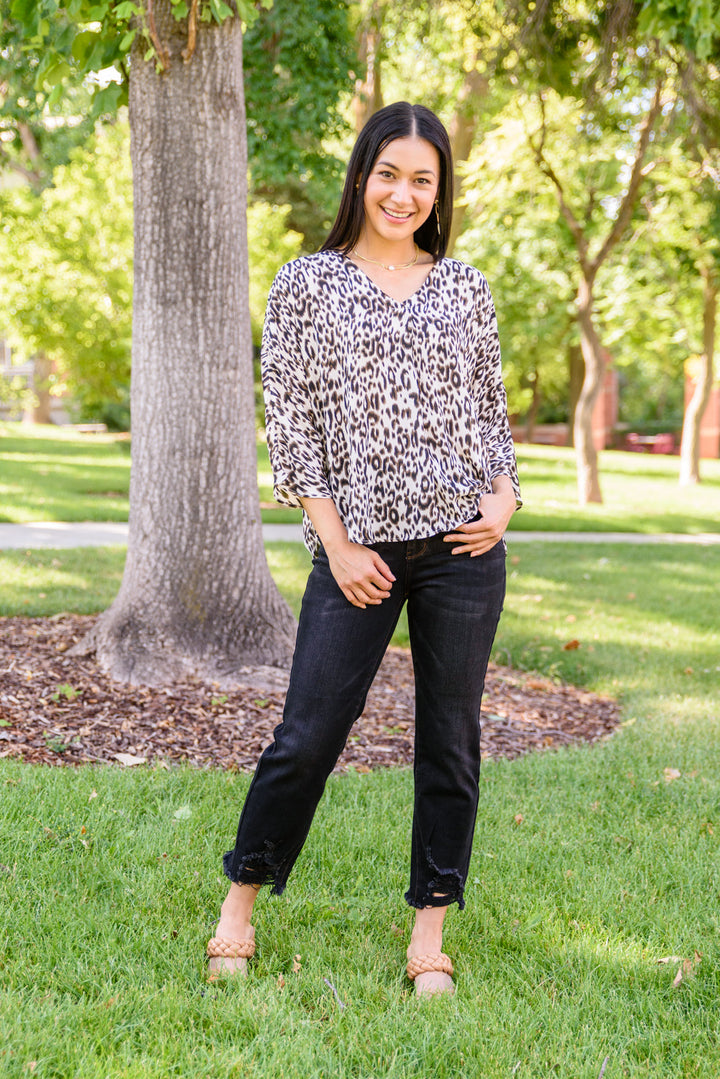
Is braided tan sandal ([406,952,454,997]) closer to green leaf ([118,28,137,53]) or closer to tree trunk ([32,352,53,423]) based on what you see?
green leaf ([118,28,137,53])

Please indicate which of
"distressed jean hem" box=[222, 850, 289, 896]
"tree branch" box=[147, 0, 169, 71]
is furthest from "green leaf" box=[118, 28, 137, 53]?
"distressed jean hem" box=[222, 850, 289, 896]

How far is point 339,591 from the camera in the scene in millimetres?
2373

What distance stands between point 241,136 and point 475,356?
2.87m

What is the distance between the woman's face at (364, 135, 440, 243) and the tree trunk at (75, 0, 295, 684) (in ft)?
8.24

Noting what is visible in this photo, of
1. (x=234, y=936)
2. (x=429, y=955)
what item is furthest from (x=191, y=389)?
(x=429, y=955)

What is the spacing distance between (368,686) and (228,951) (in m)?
0.76

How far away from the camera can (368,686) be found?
8.03ft

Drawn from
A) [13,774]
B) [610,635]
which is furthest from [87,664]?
[610,635]

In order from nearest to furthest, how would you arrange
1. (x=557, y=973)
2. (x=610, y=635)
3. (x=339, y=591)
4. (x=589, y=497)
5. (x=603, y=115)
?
(x=339, y=591), (x=557, y=973), (x=610, y=635), (x=603, y=115), (x=589, y=497)

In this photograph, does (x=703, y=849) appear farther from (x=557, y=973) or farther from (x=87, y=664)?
(x=87, y=664)

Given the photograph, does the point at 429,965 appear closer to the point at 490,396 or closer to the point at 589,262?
the point at 490,396

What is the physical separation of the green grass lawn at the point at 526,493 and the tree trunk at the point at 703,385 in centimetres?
45

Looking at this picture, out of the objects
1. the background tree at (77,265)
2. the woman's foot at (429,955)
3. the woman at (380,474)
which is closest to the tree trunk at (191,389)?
the woman's foot at (429,955)

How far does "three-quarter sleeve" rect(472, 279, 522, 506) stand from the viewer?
2.52 m
